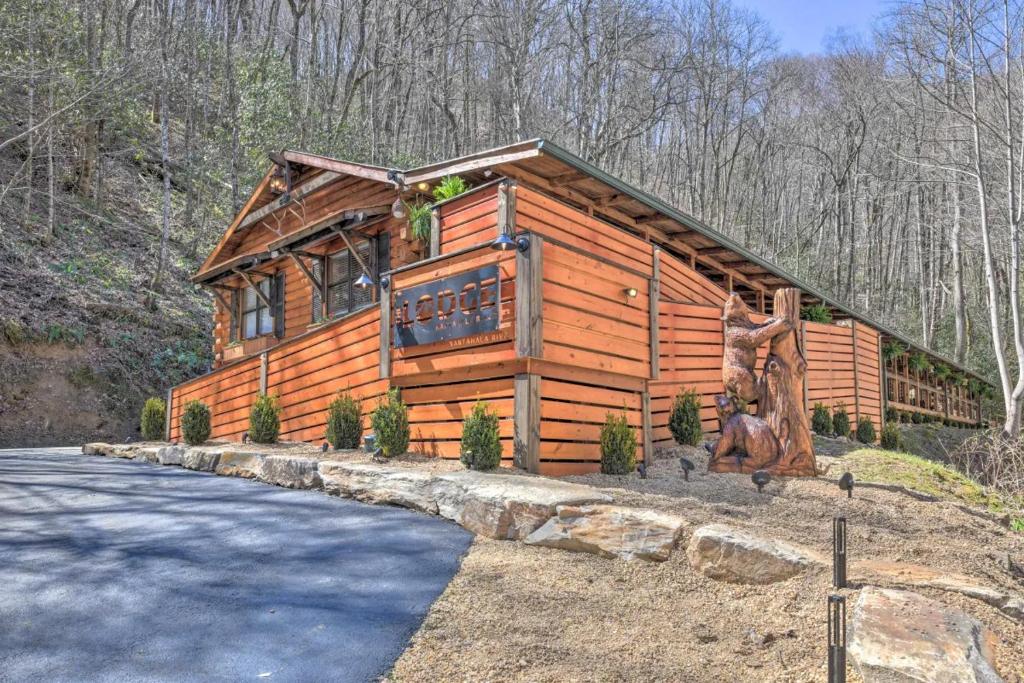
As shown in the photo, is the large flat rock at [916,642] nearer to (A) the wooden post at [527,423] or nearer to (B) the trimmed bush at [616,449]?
Answer: (A) the wooden post at [527,423]

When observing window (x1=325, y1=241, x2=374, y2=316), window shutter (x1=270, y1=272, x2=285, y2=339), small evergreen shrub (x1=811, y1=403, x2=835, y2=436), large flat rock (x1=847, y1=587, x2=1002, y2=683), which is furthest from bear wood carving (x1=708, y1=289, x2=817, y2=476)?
window shutter (x1=270, y1=272, x2=285, y2=339)

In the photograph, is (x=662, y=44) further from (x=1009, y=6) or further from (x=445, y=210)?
(x=445, y=210)

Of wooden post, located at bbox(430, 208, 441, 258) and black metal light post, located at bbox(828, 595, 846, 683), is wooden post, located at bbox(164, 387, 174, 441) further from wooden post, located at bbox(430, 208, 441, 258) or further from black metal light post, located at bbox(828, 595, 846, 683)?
black metal light post, located at bbox(828, 595, 846, 683)

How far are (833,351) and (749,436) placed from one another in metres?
8.97

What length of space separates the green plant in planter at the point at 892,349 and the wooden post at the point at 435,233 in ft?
51.5

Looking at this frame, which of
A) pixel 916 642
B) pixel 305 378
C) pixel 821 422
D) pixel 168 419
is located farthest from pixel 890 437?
pixel 168 419

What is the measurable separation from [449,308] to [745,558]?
14.8ft

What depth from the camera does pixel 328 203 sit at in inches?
542

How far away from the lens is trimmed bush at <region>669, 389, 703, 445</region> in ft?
31.8

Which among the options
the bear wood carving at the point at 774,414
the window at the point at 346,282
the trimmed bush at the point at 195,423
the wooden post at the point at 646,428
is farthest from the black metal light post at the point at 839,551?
the trimmed bush at the point at 195,423

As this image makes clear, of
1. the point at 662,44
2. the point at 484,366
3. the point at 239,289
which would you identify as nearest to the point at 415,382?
the point at 484,366

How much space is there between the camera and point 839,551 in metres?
3.68

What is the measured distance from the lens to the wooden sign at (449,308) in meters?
7.39

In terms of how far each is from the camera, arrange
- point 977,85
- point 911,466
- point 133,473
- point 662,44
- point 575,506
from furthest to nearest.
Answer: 1. point 662,44
2. point 977,85
3. point 911,466
4. point 133,473
5. point 575,506
